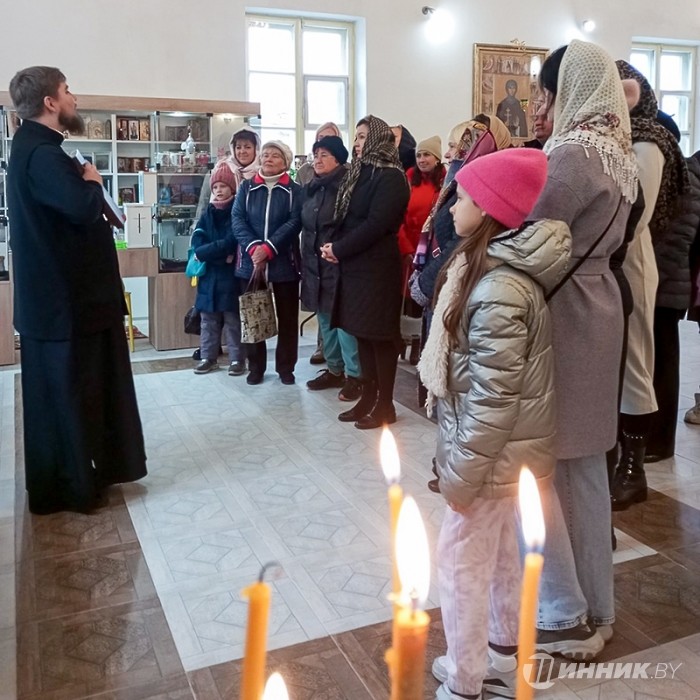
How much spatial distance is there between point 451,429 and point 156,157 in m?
5.50

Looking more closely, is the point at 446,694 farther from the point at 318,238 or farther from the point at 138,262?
the point at 138,262

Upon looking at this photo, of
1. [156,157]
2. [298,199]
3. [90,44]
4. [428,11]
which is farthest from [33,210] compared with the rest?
[428,11]

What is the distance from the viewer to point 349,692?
2.04 meters

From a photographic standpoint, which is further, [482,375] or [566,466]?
[566,466]

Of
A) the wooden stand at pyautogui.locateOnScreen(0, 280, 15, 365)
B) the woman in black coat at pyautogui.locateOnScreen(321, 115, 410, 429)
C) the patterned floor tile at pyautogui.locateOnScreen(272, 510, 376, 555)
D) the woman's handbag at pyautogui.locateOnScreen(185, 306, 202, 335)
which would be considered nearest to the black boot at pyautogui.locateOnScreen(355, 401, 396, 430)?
the woman in black coat at pyautogui.locateOnScreen(321, 115, 410, 429)

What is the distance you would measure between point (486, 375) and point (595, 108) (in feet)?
2.53

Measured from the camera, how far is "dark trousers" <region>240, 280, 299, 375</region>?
17.0 feet

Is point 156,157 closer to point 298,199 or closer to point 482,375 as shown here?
point 298,199

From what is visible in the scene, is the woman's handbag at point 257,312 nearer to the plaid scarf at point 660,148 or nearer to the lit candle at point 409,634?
the plaid scarf at point 660,148

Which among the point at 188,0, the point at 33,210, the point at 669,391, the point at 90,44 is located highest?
the point at 188,0

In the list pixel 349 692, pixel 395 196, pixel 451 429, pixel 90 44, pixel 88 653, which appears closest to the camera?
pixel 451 429

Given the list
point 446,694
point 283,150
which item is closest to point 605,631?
point 446,694

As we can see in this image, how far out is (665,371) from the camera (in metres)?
3.68

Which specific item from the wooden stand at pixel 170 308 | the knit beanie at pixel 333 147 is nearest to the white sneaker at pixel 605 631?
the knit beanie at pixel 333 147
